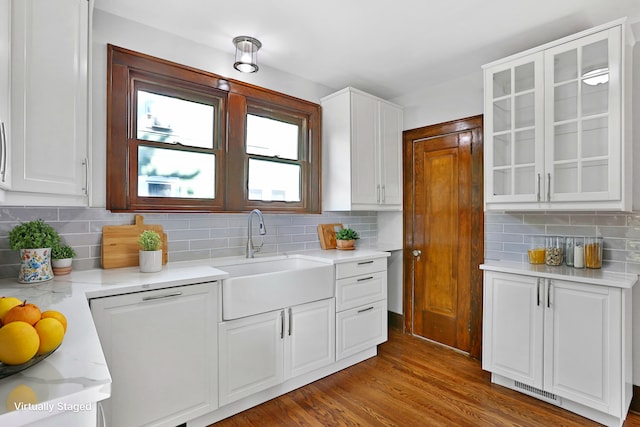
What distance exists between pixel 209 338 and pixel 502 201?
225cm

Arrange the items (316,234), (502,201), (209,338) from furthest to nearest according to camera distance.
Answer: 1. (316,234)
2. (502,201)
3. (209,338)

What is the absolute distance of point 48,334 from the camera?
840 millimetres

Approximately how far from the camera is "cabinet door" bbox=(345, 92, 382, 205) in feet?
10.4

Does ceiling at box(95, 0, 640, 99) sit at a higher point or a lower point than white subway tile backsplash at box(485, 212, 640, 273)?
higher

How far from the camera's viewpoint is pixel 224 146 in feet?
8.89

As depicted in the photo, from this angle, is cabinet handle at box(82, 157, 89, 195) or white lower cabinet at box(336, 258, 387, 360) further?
white lower cabinet at box(336, 258, 387, 360)

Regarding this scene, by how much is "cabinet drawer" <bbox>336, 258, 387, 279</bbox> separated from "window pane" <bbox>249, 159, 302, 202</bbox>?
826 mm

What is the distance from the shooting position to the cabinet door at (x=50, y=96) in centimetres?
143

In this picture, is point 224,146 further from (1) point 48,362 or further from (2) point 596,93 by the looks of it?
(2) point 596,93

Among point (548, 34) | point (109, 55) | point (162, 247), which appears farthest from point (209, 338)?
point (548, 34)

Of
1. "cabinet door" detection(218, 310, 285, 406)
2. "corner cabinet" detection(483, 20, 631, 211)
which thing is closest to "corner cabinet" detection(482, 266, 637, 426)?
"corner cabinet" detection(483, 20, 631, 211)

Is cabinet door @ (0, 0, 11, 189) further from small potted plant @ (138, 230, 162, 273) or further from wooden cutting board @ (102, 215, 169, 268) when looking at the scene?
wooden cutting board @ (102, 215, 169, 268)

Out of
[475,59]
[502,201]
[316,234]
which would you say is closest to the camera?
[502,201]

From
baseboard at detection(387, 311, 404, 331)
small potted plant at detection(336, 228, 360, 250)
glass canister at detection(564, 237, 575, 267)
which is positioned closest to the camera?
glass canister at detection(564, 237, 575, 267)
